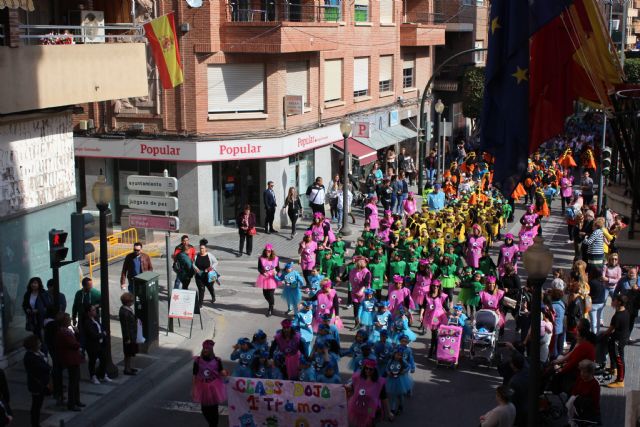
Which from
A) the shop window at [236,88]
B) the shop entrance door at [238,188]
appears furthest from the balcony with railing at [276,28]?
the shop entrance door at [238,188]

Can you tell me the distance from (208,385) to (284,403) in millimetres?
1124

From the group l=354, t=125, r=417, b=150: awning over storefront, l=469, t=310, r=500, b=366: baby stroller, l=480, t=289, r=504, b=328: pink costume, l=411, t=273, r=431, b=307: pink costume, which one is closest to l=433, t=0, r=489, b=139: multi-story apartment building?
l=354, t=125, r=417, b=150: awning over storefront

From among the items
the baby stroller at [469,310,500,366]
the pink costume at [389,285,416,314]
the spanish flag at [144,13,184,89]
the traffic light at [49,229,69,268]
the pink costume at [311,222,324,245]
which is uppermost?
the spanish flag at [144,13,184,89]

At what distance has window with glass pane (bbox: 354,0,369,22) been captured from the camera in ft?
119

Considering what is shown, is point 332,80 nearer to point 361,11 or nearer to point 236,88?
point 361,11

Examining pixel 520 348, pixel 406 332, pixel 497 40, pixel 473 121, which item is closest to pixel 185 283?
pixel 406 332

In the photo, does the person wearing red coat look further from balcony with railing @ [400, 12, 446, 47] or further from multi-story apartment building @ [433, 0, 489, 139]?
multi-story apartment building @ [433, 0, 489, 139]

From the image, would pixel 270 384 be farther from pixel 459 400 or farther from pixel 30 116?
pixel 30 116

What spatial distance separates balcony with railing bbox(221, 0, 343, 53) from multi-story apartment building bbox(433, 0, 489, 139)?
18150 mm

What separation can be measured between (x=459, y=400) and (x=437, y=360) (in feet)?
5.71

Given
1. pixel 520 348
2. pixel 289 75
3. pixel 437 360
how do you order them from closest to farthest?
pixel 520 348 < pixel 437 360 < pixel 289 75

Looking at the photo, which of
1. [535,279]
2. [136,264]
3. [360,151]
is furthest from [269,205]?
[535,279]

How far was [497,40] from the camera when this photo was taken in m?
10.5

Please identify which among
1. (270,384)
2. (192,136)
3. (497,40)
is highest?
(497,40)
